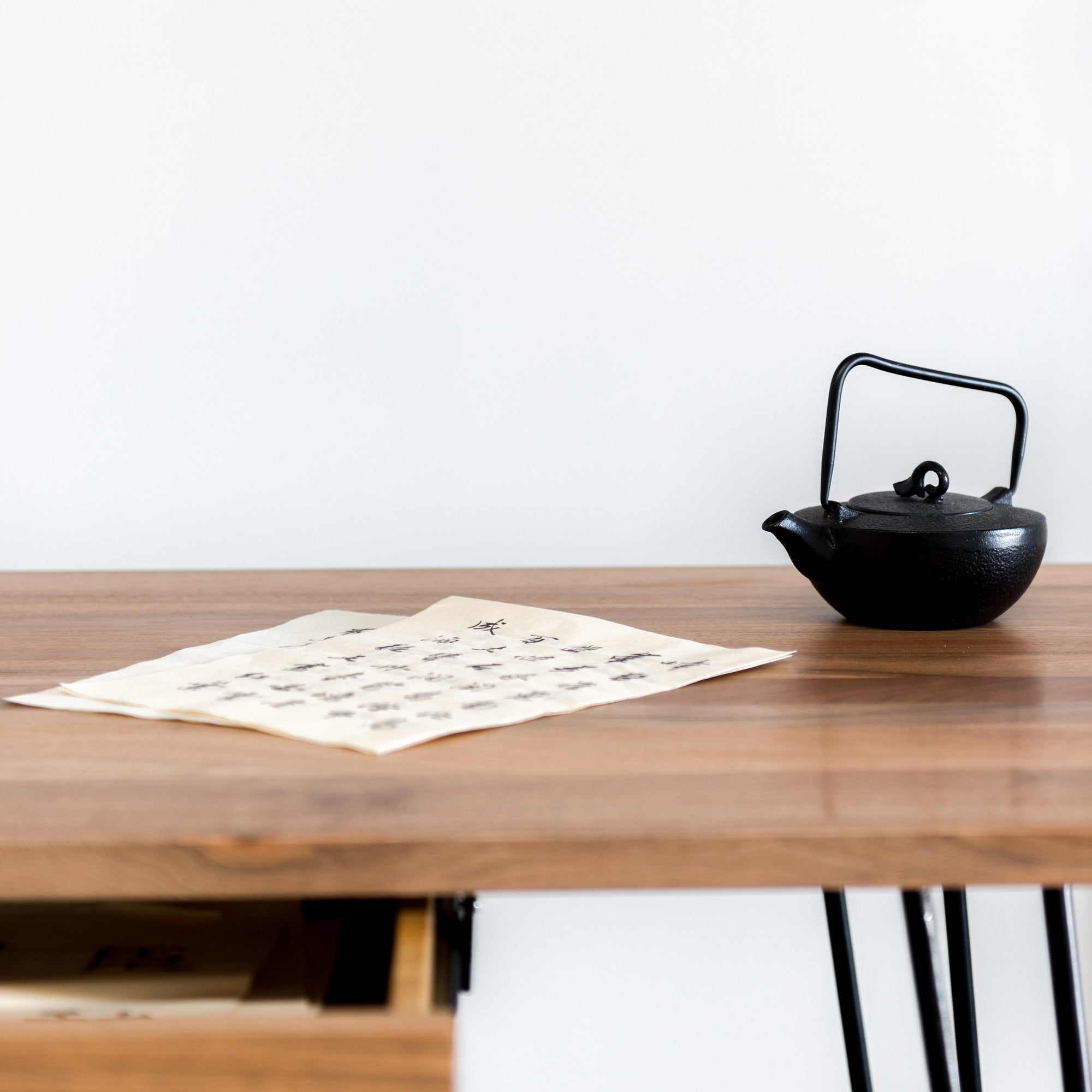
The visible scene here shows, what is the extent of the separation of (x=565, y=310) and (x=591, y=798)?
96 cm

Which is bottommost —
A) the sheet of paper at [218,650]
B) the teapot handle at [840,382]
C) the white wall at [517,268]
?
the sheet of paper at [218,650]

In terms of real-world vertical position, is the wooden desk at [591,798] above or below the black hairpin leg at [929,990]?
above

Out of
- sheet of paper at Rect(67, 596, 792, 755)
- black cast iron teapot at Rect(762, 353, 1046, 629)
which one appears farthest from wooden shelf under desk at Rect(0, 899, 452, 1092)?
black cast iron teapot at Rect(762, 353, 1046, 629)

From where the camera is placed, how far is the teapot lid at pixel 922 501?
829mm

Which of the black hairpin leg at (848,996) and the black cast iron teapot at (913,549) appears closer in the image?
the black cast iron teapot at (913,549)

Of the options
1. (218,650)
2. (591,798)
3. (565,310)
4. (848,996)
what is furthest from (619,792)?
(565,310)

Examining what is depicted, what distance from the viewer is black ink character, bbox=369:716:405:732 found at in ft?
1.95

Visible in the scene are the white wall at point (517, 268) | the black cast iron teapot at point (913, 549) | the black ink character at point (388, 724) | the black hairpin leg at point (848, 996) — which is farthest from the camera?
the white wall at point (517, 268)

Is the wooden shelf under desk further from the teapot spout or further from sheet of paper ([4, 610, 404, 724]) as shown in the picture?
the teapot spout

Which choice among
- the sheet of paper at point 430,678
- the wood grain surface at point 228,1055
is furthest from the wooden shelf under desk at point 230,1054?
the sheet of paper at point 430,678

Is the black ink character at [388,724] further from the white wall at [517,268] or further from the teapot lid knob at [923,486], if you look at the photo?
the white wall at [517,268]

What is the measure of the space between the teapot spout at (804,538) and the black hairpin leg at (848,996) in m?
0.39

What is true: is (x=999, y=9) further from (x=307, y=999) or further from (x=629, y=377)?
(x=307, y=999)

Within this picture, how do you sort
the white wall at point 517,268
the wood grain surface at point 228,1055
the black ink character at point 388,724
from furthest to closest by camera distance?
the white wall at point 517,268 < the black ink character at point 388,724 < the wood grain surface at point 228,1055
